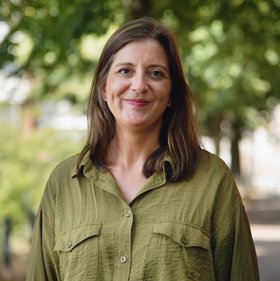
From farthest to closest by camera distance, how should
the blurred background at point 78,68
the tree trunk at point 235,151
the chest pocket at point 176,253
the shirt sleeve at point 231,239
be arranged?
the tree trunk at point 235,151, the blurred background at point 78,68, the shirt sleeve at point 231,239, the chest pocket at point 176,253

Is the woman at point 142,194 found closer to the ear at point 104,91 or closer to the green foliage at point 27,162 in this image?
the ear at point 104,91

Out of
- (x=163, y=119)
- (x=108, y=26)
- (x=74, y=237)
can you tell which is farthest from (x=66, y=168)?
(x=108, y=26)

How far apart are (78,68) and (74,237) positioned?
1089 cm

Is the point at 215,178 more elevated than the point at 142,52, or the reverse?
the point at 142,52

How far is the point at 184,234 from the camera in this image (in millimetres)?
3215

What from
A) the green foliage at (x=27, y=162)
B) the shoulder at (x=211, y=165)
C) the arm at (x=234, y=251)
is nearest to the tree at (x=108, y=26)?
the green foliage at (x=27, y=162)

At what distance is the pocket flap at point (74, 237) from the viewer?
3.26 metres

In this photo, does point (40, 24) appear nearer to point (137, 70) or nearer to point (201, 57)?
point (137, 70)

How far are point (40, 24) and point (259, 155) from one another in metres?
54.3

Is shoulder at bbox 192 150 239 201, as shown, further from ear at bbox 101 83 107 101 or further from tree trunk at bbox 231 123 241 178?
tree trunk at bbox 231 123 241 178

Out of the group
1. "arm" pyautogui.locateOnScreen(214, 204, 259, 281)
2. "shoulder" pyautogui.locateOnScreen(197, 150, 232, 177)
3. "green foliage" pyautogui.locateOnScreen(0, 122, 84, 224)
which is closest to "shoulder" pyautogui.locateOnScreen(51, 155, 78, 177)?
"shoulder" pyautogui.locateOnScreen(197, 150, 232, 177)

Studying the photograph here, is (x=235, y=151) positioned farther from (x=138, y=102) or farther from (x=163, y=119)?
(x=138, y=102)

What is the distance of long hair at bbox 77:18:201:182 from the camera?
3.39 metres

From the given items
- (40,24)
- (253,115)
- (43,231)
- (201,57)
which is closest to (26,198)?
(201,57)
